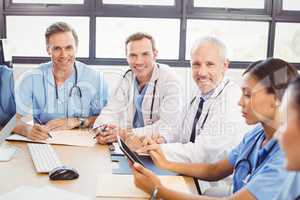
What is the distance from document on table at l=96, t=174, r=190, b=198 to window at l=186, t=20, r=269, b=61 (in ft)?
7.60

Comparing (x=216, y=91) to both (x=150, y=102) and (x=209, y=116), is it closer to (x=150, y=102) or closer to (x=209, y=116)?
(x=209, y=116)

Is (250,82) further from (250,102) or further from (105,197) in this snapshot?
(105,197)

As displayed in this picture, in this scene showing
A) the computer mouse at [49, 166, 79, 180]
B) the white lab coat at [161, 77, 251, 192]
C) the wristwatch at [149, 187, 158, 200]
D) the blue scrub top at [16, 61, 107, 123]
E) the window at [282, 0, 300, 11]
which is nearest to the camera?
the wristwatch at [149, 187, 158, 200]

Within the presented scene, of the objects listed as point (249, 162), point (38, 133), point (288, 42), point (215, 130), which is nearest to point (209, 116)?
point (215, 130)

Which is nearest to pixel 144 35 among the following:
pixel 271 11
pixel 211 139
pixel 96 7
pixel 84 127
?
pixel 84 127

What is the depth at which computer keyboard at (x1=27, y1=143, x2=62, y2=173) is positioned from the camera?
157 cm

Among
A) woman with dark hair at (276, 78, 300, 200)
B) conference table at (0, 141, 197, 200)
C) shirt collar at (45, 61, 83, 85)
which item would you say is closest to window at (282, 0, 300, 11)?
shirt collar at (45, 61, 83, 85)

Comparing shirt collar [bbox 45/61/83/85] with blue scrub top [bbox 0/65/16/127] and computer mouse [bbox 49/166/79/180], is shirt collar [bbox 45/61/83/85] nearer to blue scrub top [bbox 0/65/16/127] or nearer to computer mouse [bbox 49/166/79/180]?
blue scrub top [bbox 0/65/16/127]

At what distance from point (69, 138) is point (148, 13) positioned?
1.92 m

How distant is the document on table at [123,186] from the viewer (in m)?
1.35

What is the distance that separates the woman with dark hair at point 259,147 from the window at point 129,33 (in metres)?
2.24

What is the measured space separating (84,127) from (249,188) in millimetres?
1243

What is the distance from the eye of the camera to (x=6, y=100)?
159cm

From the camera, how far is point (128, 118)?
2.43m
